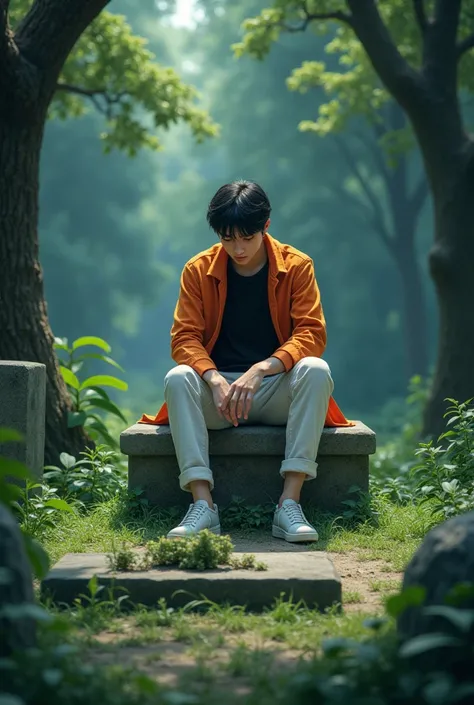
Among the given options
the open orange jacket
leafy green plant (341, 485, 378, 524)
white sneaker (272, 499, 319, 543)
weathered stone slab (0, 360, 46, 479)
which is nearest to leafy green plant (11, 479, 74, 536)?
weathered stone slab (0, 360, 46, 479)

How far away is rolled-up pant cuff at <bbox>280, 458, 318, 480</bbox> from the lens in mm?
5004

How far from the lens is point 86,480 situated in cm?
592

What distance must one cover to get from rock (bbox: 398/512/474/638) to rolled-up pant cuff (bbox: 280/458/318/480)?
6.79 ft

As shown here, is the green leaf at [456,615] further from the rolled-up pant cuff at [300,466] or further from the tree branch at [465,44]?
the tree branch at [465,44]

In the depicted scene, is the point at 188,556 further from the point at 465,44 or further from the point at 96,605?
the point at 465,44

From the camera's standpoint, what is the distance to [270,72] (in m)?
27.1

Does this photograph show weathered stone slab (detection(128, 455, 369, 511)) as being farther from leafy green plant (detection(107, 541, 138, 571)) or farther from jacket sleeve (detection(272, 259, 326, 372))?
leafy green plant (detection(107, 541, 138, 571))

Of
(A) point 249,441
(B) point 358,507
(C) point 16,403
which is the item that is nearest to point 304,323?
(A) point 249,441

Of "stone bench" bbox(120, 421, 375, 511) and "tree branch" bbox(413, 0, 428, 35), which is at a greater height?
"tree branch" bbox(413, 0, 428, 35)

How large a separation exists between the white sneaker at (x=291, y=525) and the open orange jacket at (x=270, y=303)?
67cm

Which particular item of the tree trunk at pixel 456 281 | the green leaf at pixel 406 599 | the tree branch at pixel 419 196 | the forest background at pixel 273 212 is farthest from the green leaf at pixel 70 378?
the forest background at pixel 273 212

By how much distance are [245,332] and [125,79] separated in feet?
19.6

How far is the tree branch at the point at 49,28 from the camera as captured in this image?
6250mm

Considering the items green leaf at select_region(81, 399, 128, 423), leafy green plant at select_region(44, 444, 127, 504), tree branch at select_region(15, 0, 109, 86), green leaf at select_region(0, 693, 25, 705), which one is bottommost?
green leaf at select_region(0, 693, 25, 705)
